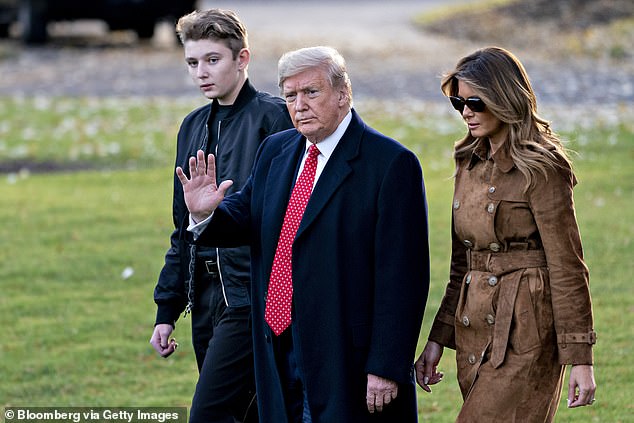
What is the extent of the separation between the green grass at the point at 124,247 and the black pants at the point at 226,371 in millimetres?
1784

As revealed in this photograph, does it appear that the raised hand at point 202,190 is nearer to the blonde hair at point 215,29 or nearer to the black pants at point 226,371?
the black pants at point 226,371

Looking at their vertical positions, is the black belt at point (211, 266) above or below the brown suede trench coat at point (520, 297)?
below

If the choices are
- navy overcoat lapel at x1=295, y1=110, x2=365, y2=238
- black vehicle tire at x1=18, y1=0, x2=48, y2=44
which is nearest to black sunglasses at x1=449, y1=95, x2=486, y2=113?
navy overcoat lapel at x1=295, y1=110, x2=365, y2=238

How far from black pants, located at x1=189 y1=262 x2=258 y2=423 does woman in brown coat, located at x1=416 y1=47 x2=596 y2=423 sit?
0.94 meters

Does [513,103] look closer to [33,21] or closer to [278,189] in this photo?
[278,189]

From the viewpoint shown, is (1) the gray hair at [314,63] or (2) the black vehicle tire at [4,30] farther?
(2) the black vehicle tire at [4,30]

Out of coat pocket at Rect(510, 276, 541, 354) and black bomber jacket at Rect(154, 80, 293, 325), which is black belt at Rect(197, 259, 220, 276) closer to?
black bomber jacket at Rect(154, 80, 293, 325)

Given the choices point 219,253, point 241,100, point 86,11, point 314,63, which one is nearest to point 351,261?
point 314,63

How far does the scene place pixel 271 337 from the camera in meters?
4.27

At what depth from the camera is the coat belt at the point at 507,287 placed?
4164mm

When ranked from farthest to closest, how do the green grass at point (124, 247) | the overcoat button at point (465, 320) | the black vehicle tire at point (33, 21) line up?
the black vehicle tire at point (33, 21)
the green grass at point (124, 247)
the overcoat button at point (465, 320)

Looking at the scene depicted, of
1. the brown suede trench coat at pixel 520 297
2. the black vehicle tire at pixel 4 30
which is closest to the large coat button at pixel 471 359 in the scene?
the brown suede trench coat at pixel 520 297

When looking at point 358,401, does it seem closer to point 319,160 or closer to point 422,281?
Result: point 422,281

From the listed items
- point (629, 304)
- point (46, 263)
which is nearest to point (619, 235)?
point (629, 304)
